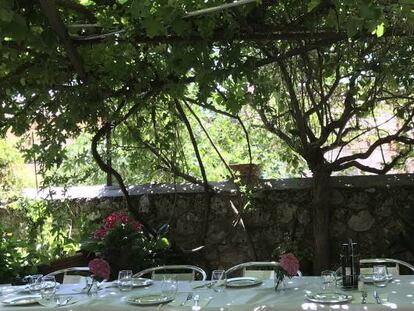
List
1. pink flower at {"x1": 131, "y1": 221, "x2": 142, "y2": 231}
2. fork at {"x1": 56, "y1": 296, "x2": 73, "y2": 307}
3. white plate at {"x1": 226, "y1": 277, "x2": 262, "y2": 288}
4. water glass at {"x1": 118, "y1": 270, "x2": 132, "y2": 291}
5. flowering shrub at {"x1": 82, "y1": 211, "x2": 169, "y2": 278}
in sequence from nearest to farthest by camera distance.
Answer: fork at {"x1": 56, "y1": 296, "x2": 73, "y2": 307}
white plate at {"x1": 226, "y1": 277, "x2": 262, "y2": 288}
water glass at {"x1": 118, "y1": 270, "x2": 132, "y2": 291}
flowering shrub at {"x1": 82, "y1": 211, "x2": 169, "y2": 278}
pink flower at {"x1": 131, "y1": 221, "x2": 142, "y2": 231}

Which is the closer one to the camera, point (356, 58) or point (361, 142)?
point (356, 58)

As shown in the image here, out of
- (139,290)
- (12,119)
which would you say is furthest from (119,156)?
(139,290)

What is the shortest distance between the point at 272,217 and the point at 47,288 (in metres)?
2.60

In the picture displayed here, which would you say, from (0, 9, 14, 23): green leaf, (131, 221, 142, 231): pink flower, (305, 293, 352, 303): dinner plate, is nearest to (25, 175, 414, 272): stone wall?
(131, 221, 142, 231): pink flower

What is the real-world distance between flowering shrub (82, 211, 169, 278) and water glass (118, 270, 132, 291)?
1.36 metres

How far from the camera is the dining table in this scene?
8.81 ft

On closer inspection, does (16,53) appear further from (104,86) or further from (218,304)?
(218,304)

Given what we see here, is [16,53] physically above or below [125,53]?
below

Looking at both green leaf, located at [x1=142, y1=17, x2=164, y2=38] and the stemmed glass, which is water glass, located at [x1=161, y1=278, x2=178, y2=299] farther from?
green leaf, located at [x1=142, y1=17, x2=164, y2=38]

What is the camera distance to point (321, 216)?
499 cm

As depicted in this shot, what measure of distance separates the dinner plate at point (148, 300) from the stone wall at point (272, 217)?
220 cm

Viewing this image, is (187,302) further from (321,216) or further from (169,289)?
(321,216)

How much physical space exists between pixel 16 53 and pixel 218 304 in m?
1.72

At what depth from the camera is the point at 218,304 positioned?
2.86 m
